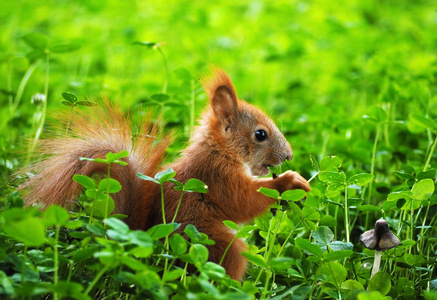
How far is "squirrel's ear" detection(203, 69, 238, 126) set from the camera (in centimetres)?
191

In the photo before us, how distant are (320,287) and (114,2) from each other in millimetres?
3977

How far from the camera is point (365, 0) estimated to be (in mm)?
5750

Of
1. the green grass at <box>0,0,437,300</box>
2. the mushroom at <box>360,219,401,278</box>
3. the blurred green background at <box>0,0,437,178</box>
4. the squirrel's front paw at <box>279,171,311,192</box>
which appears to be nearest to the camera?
the green grass at <box>0,0,437,300</box>

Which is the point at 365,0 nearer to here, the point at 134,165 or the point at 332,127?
the point at 332,127

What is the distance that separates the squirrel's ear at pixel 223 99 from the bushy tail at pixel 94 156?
9.8 inches

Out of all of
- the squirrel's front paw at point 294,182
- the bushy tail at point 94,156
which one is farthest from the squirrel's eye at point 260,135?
the bushy tail at point 94,156

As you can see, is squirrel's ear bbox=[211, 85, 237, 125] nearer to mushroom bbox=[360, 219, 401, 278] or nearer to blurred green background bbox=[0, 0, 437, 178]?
blurred green background bbox=[0, 0, 437, 178]

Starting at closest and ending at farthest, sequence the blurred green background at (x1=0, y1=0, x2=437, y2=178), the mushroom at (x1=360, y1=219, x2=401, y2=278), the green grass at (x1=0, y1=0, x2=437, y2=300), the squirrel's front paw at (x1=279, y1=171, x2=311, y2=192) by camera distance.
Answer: the green grass at (x1=0, y1=0, x2=437, y2=300) → the mushroom at (x1=360, y1=219, x2=401, y2=278) → the squirrel's front paw at (x1=279, y1=171, x2=311, y2=192) → the blurred green background at (x1=0, y1=0, x2=437, y2=178)

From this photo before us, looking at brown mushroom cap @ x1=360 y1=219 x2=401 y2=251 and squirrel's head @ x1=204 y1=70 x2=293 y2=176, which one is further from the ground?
squirrel's head @ x1=204 y1=70 x2=293 y2=176

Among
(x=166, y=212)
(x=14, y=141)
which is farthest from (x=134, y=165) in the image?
(x=14, y=141)

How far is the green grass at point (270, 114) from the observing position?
1255mm

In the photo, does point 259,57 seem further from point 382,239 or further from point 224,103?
point 382,239

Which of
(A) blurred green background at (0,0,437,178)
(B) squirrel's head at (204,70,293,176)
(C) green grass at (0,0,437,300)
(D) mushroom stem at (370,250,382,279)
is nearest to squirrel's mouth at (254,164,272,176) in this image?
(B) squirrel's head at (204,70,293,176)

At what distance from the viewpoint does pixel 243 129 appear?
191 centimetres
